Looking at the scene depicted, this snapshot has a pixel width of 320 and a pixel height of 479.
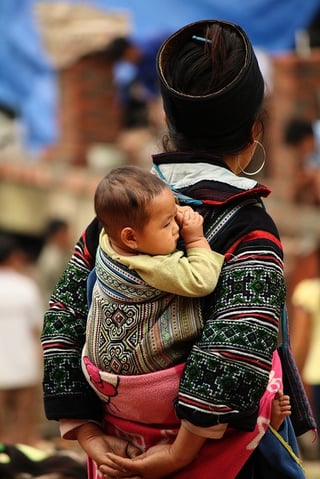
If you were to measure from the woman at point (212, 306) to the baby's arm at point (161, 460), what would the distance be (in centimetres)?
1

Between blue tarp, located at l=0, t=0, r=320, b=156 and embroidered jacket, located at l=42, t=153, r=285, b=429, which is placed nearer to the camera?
embroidered jacket, located at l=42, t=153, r=285, b=429

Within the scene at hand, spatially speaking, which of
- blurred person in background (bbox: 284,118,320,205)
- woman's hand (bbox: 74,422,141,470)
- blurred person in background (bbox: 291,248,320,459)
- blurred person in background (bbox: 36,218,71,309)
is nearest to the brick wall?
blurred person in background (bbox: 36,218,71,309)

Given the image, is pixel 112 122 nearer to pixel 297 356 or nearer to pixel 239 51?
pixel 297 356

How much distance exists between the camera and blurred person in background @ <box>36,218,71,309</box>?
433 inches

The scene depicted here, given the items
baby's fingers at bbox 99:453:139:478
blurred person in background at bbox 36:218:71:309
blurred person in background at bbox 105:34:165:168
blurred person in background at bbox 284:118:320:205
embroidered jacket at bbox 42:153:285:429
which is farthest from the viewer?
blurred person in background at bbox 105:34:165:168

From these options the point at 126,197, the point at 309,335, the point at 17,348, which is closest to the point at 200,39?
the point at 126,197

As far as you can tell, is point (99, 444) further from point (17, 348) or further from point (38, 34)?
point (38, 34)

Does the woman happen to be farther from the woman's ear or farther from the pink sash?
the woman's ear

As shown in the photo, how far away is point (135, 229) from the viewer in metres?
2.84

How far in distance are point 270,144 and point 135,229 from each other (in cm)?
769

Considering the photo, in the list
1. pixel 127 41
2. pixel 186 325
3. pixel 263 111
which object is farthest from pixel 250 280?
pixel 127 41

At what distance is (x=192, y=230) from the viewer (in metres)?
2.87

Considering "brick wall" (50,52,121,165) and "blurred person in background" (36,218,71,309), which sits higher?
"brick wall" (50,52,121,165)

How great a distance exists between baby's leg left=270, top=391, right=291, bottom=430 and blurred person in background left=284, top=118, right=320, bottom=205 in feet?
22.7
